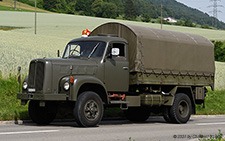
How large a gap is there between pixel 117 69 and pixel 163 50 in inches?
99.5

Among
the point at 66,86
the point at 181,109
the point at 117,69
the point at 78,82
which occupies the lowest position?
the point at 181,109

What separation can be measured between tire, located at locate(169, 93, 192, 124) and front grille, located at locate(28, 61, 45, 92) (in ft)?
17.7

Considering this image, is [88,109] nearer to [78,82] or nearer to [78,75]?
[78,82]

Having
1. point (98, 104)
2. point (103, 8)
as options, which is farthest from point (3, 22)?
point (98, 104)

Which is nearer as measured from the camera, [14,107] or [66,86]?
[66,86]

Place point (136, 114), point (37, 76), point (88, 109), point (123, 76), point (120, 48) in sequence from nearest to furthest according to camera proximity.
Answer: point (88, 109) → point (37, 76) → point (123, 76) → point (120, 48) → point (136, 114)

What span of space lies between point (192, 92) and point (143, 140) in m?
6.99

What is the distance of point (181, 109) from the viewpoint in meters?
15.4

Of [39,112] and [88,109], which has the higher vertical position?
[88,109]

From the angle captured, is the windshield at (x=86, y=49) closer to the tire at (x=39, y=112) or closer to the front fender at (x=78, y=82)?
the front fender at (x=78, y=82)

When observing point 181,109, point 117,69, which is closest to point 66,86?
point 117,69

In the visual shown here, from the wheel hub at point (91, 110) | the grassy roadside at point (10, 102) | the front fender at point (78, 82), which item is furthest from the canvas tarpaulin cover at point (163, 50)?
the grassy roadside at point (10, 102)

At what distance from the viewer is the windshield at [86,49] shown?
13.1 meters

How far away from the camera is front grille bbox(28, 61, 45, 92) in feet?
38.9
